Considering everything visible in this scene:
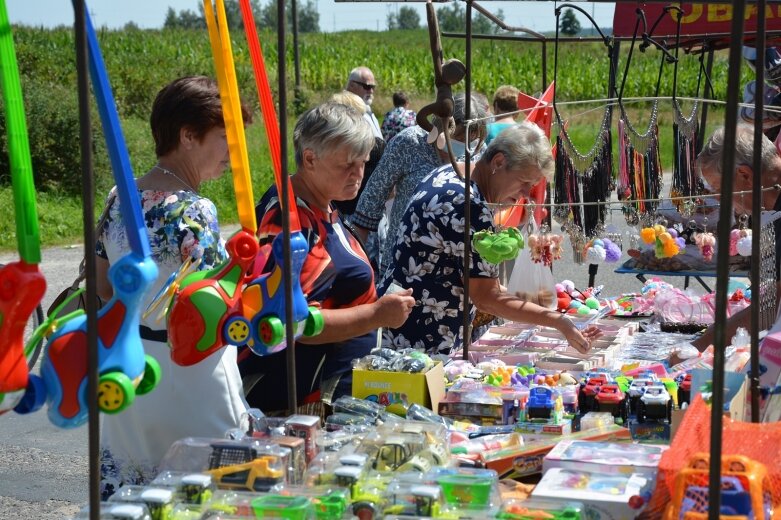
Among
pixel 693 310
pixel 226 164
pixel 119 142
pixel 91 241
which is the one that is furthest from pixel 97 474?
pixel 693 310

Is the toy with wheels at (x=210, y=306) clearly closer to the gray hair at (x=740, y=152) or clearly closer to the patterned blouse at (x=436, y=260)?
the patterned blouse at (x=436, y=260)

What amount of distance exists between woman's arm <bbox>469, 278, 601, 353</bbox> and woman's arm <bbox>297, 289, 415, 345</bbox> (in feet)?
1.97

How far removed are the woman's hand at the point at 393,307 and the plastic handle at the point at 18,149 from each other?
1231mm

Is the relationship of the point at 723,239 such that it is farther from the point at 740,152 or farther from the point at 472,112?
the point at 472,112

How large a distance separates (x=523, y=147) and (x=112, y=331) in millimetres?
1822

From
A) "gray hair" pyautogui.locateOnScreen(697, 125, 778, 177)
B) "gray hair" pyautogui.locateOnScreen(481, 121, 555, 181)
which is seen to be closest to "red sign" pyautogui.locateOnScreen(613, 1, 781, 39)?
"gray hair" pyautogui.locateOnScreen(697, 125, 778, 177)

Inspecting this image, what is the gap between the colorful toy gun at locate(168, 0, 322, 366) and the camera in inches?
68.3

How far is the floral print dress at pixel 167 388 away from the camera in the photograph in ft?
6.66

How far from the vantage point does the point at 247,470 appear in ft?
5.08

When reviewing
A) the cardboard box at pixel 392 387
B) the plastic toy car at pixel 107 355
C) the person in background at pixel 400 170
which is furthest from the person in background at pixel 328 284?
the person in background at pixel 400 170

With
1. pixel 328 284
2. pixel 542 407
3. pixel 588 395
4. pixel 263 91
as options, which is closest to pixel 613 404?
pixel 588 395

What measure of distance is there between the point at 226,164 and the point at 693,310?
85.3 inches

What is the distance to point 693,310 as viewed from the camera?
373 cm

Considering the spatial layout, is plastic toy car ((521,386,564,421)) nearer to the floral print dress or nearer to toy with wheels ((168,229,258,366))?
the floral print dress
